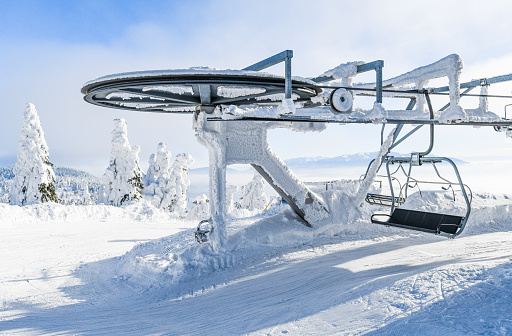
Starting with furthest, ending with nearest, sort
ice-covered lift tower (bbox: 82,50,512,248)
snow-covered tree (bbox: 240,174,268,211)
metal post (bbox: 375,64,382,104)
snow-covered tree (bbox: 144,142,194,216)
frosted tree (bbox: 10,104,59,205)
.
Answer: snow-covered tree (bbox: 240,174,268,211) → snow-covered tree (bbox: 144,142,194,216) → frosted tree (bbox: 10,104,59,205) → metal post (bbox: 375,64,382,104) → ice-covered lift tower (bbox: 82,50,512,248)

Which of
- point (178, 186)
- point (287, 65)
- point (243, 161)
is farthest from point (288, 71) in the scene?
point (178, 186)

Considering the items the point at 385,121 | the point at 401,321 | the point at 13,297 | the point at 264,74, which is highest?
the point at 264,74

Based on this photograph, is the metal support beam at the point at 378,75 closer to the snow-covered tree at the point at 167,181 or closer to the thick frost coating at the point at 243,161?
the thick frost coating at the point at 243,161

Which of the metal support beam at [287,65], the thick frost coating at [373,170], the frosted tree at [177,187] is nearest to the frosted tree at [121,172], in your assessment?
the frosted tree at [177,187]

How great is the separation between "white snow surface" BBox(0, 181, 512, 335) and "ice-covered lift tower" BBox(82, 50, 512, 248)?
84cm

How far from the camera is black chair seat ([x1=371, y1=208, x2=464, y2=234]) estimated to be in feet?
24.5

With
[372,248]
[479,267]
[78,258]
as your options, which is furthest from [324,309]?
[78,258]

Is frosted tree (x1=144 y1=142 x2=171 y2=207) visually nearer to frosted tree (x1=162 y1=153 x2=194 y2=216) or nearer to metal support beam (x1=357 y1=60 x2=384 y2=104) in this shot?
frosted tree (x1=162 y1=153 x2=194 y2=216)

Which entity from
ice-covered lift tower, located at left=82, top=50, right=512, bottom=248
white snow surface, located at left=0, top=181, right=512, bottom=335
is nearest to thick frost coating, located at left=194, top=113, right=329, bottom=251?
ice-covered lift tower, located at left=82, top=50, right=512, bottom=248

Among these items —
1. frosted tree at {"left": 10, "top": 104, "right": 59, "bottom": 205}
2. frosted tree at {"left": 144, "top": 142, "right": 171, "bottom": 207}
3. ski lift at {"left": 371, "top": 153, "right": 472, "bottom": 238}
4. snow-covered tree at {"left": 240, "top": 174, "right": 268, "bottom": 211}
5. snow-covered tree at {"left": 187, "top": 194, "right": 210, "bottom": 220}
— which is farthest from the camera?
snow-covered tree at {"left": 240, "top": 174, "right": 268, "bottom": 211}

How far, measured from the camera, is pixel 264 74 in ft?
19.9

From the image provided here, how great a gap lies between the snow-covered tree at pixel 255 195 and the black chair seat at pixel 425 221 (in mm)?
25171

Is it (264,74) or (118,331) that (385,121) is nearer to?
(264,74)

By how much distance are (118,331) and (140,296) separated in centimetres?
154
